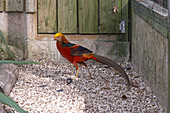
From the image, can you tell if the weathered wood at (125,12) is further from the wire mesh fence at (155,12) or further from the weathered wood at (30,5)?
the weathered wood at (30,5)

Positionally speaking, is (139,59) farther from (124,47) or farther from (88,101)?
(88,101)

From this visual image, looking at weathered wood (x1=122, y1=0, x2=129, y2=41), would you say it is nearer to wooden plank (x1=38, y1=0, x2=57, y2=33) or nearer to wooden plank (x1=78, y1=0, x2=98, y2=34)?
wooden plank (x1=78, y1=0, x2=98, y2=34)

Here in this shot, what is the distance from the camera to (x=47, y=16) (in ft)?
16.0

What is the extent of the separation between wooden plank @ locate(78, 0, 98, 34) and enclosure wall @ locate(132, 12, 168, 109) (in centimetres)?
67

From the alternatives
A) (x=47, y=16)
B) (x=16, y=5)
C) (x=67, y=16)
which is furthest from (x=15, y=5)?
(x=67, y=16)

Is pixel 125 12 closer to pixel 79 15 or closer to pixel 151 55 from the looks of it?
pixel 79 15

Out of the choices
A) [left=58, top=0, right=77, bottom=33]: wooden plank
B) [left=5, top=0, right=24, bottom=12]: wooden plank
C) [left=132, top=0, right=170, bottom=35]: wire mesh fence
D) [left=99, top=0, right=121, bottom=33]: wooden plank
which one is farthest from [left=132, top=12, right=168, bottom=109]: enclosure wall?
[left=5, top=0, right=24, bottom=12]: wooden plank

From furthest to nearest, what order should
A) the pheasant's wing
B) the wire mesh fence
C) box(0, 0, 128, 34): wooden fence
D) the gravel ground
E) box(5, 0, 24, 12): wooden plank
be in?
box(0, 0, 128, 34): wooden fence → box(5, 0, 24, 12): wooden plank → the pheasant's wing → the gravel ground → the wire mesh fence

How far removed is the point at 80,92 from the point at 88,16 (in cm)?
165

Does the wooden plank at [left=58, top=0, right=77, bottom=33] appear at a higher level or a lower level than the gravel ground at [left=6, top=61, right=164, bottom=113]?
higher

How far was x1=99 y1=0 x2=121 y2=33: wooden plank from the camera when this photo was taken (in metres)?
4.79

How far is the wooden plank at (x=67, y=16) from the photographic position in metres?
4.83

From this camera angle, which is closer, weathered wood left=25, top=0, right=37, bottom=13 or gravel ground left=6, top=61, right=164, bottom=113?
gravel ground left=6, top=61, right=164, bottom=113

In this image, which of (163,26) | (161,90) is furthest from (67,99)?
(163,26)
